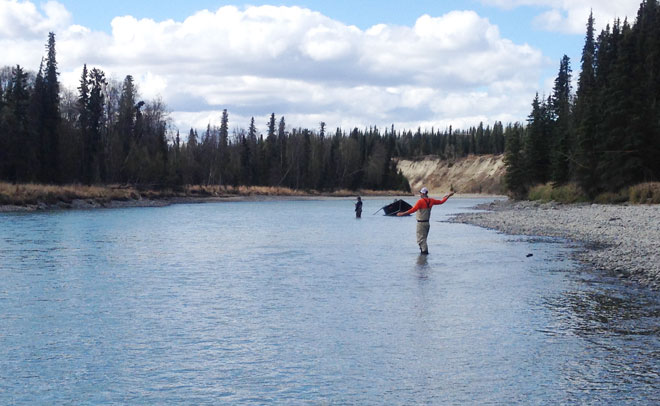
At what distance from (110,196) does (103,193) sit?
111 cm

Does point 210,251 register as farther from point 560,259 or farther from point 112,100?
point 112,100

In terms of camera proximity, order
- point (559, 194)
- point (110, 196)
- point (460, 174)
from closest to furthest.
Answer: point (559, 194)
point (110, 196)
point (460, 174)

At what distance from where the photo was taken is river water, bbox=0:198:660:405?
28.4 ft

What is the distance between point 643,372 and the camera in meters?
9.29

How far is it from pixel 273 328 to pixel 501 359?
13.6 feet

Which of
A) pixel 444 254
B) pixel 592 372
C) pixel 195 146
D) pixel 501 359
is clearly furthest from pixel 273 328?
pixel 195 146

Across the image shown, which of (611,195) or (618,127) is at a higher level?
(618,127)

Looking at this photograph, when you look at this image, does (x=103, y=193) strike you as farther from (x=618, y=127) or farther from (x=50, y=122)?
(x=618, y=127)

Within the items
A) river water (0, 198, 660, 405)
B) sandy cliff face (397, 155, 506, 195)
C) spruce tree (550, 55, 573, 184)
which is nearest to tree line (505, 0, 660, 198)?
spruce tree (550, 55, 573, 184)

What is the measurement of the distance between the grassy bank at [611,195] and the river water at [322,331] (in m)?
24.1

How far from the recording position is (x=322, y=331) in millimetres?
12055

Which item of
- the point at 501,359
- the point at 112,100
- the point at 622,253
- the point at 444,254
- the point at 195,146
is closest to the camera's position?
the point at 501,359

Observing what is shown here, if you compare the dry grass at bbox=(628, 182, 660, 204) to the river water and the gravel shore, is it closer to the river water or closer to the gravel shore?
the gravel shore

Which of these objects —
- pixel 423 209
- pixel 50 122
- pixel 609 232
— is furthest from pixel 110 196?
pixel 423 209
